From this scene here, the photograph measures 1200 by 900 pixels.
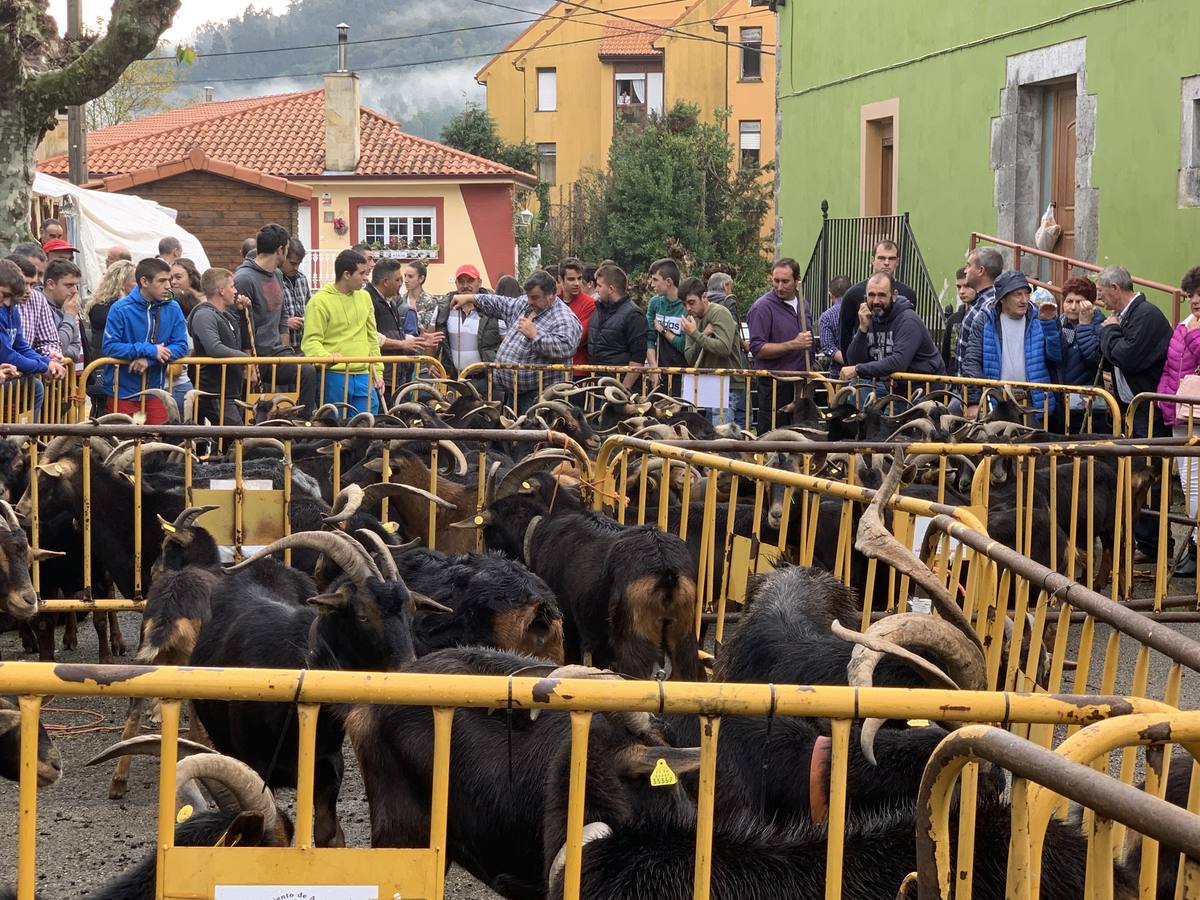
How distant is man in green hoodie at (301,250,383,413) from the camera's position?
10969mm

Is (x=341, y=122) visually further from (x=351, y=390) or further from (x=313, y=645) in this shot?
(x=313, y=645)

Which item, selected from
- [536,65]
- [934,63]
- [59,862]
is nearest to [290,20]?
[536,65]

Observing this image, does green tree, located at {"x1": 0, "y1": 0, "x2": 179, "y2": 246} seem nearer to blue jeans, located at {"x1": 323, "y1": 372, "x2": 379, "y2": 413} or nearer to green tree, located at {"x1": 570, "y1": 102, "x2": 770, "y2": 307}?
blue jeans, located at {"x1": 323, "y1": 372, "x2": 379, "y2": 413}

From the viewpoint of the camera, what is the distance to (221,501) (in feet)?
23.8

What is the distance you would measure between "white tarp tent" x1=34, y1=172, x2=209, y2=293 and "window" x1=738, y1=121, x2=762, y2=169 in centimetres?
3919

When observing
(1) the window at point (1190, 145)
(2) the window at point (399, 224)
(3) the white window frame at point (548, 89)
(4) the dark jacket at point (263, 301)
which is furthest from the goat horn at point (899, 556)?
(3) the white window frame at point (548, 89)

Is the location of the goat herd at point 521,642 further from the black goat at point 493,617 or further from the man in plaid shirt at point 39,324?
the man in plaid shirt at point 39,324

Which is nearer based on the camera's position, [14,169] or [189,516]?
[189,516]

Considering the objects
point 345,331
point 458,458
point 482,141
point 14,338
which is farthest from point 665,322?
point 482,141

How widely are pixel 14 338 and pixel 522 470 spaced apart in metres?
4.31

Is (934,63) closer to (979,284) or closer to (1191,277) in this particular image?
(979,284)

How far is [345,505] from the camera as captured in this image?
6.85 m

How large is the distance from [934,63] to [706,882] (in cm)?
1683

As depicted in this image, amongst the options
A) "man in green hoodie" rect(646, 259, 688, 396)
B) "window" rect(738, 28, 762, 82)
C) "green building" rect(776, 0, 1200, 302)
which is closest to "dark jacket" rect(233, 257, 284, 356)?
"man in green hoodie" rect(646, 259, 688, 396)
